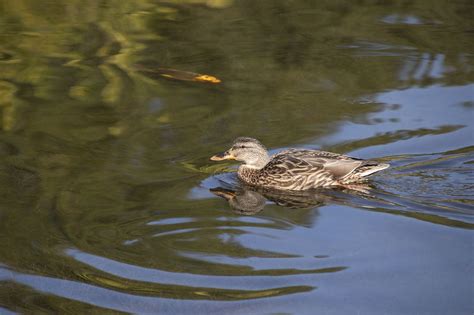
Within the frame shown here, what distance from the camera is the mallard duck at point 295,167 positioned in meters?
8.80

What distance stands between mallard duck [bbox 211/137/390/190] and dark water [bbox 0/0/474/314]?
0.17 meters

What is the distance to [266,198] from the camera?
886 cm

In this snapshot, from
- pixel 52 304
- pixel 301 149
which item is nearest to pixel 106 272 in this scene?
pixel 52 304

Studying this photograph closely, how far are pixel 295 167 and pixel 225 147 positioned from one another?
970 mm

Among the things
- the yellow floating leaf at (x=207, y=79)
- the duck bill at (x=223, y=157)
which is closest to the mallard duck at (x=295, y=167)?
the duck bill at (x=223, y=157)

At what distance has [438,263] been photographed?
696 cm

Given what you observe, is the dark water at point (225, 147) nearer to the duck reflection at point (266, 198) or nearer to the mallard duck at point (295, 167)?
A: the duck reflection at point (266, 198)

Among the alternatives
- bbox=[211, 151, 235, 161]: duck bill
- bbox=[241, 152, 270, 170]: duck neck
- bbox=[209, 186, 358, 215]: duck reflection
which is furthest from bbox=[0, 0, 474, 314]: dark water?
bbox=[241, 152, 270, 170]: duck neck

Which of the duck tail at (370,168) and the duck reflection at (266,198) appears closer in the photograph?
the duck reflection at (266,198)

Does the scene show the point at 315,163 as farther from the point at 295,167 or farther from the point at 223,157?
the point at 223,157

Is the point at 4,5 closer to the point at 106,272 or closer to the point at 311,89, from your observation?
the point at 311,89

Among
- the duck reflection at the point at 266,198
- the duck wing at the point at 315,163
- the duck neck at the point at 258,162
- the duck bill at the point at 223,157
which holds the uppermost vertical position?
the duck wing at the point at 315,163

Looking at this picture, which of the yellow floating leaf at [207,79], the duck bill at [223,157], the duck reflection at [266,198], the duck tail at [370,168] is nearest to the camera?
the duck reflection at [266,198]

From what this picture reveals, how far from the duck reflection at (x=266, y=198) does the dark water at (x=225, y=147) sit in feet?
0.12
